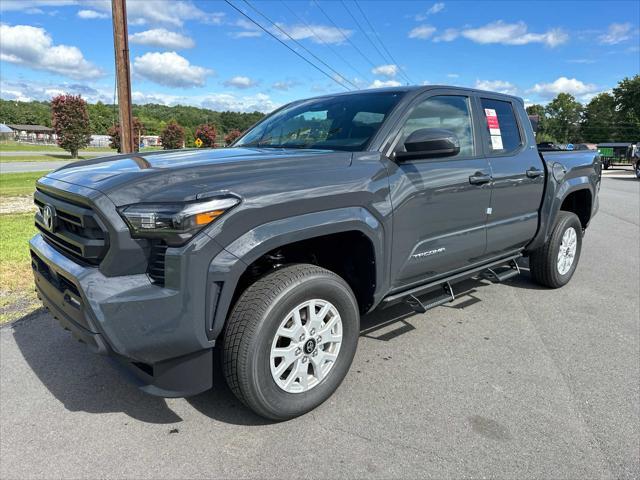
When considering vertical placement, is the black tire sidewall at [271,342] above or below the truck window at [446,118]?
below

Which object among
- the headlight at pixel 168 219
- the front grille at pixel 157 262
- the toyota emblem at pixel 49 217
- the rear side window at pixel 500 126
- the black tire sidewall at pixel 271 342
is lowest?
the black tire sidewall at pixel 271 342

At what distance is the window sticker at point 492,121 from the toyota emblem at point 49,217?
338 cm

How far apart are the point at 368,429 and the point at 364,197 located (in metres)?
1.34

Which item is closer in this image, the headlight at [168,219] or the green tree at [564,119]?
the headlight at [168,219]

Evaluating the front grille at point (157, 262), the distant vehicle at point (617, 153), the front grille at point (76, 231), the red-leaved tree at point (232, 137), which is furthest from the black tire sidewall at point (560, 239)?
the distant vehicle at point (617, 153)

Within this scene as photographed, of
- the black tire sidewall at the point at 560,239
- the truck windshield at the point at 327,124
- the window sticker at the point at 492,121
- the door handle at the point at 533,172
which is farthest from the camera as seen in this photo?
the black tire sidewall at the point at 560,239

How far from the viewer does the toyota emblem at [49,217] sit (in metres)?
2.68

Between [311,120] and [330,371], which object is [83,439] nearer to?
[330,371]

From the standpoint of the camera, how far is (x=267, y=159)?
2.71m

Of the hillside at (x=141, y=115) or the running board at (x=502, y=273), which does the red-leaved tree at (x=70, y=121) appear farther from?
the running board at (x=502, y=273)

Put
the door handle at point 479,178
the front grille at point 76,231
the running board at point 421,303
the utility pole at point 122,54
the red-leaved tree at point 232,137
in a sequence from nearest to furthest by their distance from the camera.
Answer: the front grille at point 76,231 → the running board at point 421,303 → the door handle at point 479,178 → the red-leaved tree at point 232,137 → the utility pole at point 122,54

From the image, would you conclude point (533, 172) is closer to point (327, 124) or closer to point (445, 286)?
point (445, 286)

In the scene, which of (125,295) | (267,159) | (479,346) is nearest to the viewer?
(125,295)

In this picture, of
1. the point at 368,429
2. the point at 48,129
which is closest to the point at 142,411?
the point at 368,429
